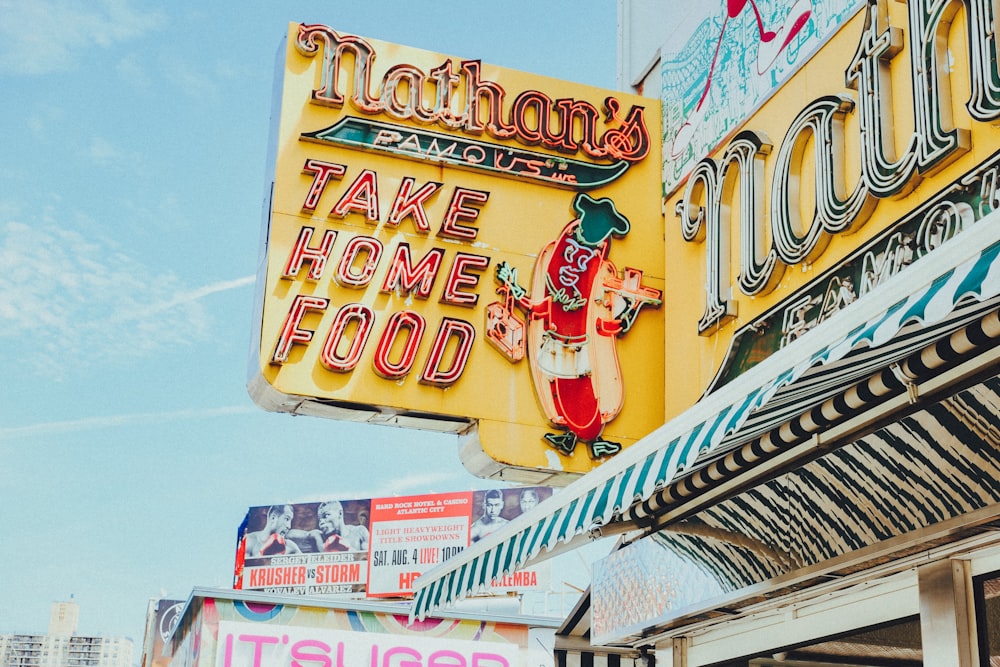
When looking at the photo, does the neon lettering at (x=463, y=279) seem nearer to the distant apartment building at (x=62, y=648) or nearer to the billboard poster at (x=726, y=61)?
the billboard poster at (x=726, y=61)

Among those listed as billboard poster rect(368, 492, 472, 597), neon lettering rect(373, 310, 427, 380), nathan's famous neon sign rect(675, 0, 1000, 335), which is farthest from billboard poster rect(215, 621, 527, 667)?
billboard poster rect(368, 492, 472, 597)

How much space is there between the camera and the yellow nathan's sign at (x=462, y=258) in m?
6.63

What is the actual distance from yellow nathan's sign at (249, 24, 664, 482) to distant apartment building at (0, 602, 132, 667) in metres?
158

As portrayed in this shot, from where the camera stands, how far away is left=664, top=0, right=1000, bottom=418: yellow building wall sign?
15.2 feet

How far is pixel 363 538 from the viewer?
41844 millimetres

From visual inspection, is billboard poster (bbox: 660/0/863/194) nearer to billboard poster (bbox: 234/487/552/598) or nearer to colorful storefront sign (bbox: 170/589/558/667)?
colorful storefront sign (bbox: 170/589/558/667)

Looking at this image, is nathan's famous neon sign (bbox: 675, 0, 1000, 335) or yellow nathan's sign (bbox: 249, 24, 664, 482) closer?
nathan's famous neon sign (bbox: 675, 0, 1000, 335)

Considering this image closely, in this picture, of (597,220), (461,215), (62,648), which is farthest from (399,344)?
(62,648)

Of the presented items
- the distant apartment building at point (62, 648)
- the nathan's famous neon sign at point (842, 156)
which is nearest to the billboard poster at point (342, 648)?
the nathan's famous neon sign at point (842, 156)

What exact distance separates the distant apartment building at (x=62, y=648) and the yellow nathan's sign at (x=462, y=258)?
157857 mm

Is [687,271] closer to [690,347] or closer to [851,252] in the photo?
[690,347]

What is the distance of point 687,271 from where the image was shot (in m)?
A: 6.85

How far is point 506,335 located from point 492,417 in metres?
0.47

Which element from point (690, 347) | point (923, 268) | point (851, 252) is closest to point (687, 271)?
point (690, 347)
